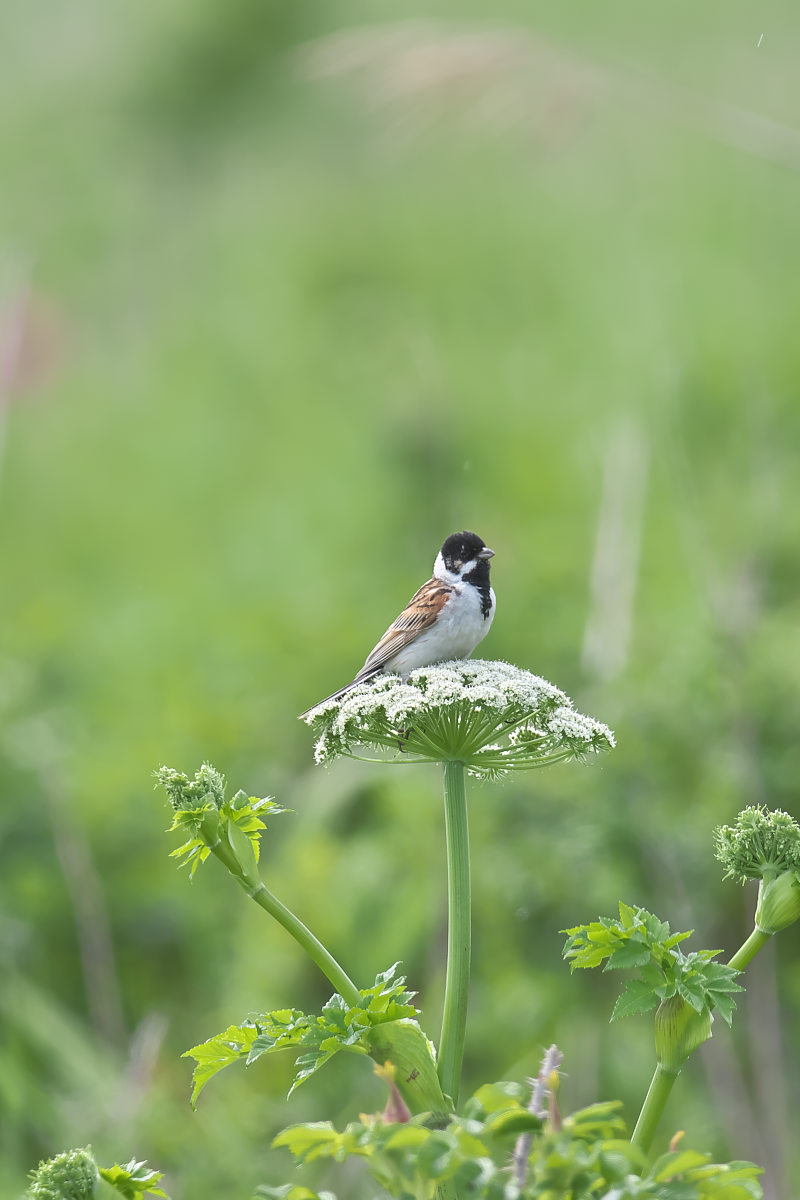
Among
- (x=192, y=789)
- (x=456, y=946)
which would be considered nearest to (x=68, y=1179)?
(x=192, y=789)

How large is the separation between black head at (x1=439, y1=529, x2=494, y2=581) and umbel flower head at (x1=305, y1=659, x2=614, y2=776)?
0.82m

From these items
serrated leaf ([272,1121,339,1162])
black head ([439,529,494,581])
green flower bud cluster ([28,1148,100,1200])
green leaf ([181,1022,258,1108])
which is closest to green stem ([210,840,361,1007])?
green leaf ([181,1022,258,1108])

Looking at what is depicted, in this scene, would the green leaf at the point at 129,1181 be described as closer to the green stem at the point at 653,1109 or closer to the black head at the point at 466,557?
the green stem at the point at 653,1109

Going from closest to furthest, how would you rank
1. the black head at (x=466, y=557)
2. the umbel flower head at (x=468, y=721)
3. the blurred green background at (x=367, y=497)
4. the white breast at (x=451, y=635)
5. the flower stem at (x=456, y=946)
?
the flower stem at (x=456, y=946) < the umbel flower head at (x=468, y=721) < the white breast at (x=451, y=635) < the black head at (x=466, y=557) < the blurred green background at (x=367, y=497)

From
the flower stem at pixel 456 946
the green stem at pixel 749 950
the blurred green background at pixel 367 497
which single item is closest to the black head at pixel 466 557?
the flower stem at pixel 456 946

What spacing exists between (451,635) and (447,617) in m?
0.05

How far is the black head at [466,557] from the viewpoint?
319 centimetres

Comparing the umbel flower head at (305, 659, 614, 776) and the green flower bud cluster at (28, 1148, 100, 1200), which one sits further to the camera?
the umbel flower head at (305, 659, 614, 776)

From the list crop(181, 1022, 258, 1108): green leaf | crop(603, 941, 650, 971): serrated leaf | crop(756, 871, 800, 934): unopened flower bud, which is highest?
crop(756, 871, 800, 934): unopened flower bud

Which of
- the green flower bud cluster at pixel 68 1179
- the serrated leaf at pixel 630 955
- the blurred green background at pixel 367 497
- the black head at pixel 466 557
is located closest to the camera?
the green flower bud cluster at pixel 68 1179

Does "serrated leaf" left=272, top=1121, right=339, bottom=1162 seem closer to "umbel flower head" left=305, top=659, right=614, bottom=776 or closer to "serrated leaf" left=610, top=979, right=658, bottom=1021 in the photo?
"serrated leaf" left=610, top=979, right=658, bottom=1021

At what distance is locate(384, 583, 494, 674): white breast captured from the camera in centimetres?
309

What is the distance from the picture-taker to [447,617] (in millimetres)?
3105

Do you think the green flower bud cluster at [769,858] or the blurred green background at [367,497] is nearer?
the green flower bud cluster at [769,858]
